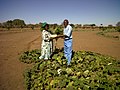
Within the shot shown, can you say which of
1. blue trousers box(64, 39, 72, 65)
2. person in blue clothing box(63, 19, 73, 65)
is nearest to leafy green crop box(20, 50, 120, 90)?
blue trousers box(64, 39, 72, 65)

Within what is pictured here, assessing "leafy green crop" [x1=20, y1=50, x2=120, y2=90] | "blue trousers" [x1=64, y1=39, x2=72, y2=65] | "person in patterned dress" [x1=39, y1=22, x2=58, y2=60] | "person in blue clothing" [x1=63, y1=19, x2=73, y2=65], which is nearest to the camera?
"leafy green crop" [x1=20, y1=50, x2=120, y2=90]

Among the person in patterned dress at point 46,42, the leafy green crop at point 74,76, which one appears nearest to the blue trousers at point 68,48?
the leafy green crop at point 74,76

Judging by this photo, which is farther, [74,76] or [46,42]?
[46,42]

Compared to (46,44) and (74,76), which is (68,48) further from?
(74,76)

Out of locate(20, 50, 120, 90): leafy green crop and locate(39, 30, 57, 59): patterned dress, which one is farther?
locate(39, 30, 57, 59): patterned dress

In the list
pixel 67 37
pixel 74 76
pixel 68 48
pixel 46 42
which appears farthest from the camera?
pixel 46 42

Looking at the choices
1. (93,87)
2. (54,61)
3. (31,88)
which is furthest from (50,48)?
(93,87)

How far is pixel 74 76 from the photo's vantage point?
19.4 feet

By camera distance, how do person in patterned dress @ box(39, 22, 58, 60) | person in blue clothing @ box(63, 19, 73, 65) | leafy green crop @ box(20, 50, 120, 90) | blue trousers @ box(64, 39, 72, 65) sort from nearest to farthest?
leafy green crop @ box(20, 50, 120, 90)
person in blue clothing @ box(63, 19, 73, 65)
blue trousers @ box(64, 39, 72, 65)
person in patterned dress @ box(39, 22, 58, 60)

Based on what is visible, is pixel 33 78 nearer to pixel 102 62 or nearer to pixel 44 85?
pixel 44 85

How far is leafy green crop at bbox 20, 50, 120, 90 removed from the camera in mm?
5301

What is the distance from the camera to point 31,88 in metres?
5.53

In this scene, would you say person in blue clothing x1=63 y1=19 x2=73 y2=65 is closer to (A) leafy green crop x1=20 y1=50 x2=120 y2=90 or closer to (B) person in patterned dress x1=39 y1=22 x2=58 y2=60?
(A) leafy green crop x1=20 y1=50 x2=120 y2=90

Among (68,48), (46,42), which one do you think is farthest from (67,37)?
(46,42)
